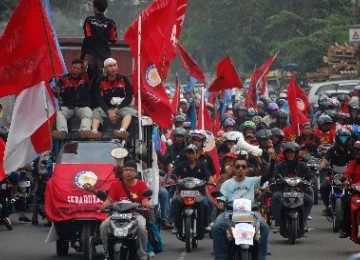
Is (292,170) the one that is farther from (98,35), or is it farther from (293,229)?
(98,35)

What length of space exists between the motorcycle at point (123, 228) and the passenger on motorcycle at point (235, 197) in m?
0.95

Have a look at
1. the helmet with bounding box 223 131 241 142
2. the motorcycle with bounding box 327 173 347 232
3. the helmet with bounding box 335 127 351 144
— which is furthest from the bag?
the helmet with bounding box 223 131 241 142

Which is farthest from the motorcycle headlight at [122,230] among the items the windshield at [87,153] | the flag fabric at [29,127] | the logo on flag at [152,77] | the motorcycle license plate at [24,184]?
the motorcycle license plate at [24,184]

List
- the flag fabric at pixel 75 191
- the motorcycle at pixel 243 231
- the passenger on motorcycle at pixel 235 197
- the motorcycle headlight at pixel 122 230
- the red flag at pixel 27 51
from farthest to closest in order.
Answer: the red flag at pixel 27 51 < the flag fabric at pixel 75 191 < the motorcycle headlight at pixel 122 230 < the passenger on motorcycle at pixel 235 197 < the motorcycle at pixel 243 231

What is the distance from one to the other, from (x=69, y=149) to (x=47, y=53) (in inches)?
67.4

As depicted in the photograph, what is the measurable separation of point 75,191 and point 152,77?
9.06ft

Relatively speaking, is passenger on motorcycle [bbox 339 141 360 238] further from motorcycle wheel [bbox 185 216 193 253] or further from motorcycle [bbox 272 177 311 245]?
motorcycle wheel [bbox 185 216 193 253]

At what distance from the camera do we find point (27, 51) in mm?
20281

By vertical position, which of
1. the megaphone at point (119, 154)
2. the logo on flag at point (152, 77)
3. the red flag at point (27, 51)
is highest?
the red flag at point (27, 51)

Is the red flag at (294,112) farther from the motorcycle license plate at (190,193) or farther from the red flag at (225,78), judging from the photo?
the motorcycle license plate at (190,193)

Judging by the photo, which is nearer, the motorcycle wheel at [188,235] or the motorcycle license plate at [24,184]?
the motorcycle wheel at [188,235]

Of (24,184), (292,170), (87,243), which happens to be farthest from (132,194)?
(24,184)

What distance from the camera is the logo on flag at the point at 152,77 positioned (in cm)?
2072

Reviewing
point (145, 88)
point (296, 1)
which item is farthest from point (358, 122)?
point (296, 1)
